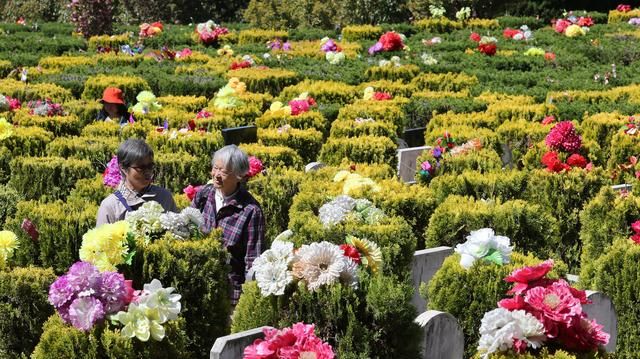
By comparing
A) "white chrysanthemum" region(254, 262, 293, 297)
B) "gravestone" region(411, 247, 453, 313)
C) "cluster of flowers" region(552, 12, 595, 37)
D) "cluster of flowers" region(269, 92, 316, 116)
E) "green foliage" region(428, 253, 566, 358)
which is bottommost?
"cluster of flowers" region(552, 12, 595, 37)

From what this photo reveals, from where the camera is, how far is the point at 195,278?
5953 millimetres

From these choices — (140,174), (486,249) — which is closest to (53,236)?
(140,174)

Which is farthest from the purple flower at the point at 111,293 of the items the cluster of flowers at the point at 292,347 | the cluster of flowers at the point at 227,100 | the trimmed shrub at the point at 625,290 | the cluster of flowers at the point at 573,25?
the cluster of flowers at the point at 573,25

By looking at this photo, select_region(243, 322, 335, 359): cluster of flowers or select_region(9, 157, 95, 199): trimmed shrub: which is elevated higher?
select_region(243, 322, 335, 359): cluster of flowers

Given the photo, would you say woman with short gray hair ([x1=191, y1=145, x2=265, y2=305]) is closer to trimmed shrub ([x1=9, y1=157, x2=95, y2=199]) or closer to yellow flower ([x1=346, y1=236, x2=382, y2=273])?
yellow flower ([x1=346, y1=236, x2=382, y2=273])

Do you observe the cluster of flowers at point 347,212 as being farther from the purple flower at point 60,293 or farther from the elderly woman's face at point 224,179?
the purple flower at point 60,293

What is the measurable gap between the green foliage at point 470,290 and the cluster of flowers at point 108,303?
1.76 metres

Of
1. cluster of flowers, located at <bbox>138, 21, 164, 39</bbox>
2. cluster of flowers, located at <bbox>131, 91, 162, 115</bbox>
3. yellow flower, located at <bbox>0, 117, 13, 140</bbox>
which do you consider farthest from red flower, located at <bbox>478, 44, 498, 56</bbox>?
yellow flower, located at <bbox>0, 117, 13, 140</bbox>

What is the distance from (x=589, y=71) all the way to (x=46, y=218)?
11242 millimetres

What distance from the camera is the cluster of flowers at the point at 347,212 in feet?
21.9

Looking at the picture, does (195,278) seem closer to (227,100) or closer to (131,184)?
(131,184)

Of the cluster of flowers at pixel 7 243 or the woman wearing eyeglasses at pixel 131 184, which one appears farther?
the woman wearing eyeglasses at pixel 131 184

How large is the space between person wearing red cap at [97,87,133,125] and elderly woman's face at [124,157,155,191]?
15.7 feet

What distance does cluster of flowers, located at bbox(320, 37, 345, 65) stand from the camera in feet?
56.7
